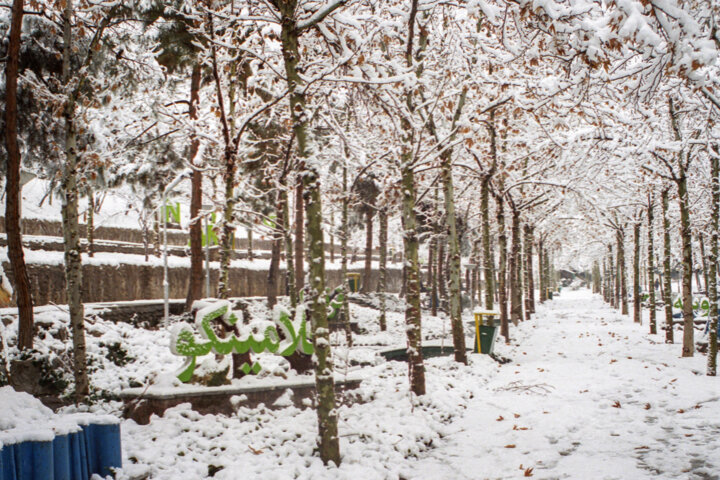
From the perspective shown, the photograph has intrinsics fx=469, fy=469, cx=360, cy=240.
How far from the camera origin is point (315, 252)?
18.8ft

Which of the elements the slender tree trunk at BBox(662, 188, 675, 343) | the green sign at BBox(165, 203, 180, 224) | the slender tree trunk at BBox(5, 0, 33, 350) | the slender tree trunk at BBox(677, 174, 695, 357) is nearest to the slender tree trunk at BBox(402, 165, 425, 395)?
the slender tree trunk at BBox(5, 0, 33, 350)

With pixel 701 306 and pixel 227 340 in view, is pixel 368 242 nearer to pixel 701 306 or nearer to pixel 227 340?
pixel 701 306

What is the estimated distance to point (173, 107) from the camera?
13.2m

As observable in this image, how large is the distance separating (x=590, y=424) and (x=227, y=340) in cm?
563

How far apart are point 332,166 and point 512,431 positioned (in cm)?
1439

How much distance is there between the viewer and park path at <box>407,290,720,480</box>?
5348 mm

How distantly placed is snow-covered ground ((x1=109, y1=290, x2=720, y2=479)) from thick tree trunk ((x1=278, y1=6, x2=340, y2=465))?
43cm

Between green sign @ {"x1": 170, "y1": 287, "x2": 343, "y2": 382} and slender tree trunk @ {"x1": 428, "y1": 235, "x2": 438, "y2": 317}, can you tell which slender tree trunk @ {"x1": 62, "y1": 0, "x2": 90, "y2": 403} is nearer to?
green sign @ {"x1": 170, "y1": 287, "x2": 343, "y2": 382}

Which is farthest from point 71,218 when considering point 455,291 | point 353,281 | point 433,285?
point 353,281

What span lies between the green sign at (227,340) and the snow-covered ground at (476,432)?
32.4 inches

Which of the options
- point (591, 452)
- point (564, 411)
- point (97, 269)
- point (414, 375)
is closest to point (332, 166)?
point (97, 269)

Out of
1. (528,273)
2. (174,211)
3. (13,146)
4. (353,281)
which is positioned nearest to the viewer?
(13,146)

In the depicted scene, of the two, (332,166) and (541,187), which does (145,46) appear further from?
(541,187)

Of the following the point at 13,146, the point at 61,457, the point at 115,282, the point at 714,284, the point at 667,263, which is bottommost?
the point at 61,457
